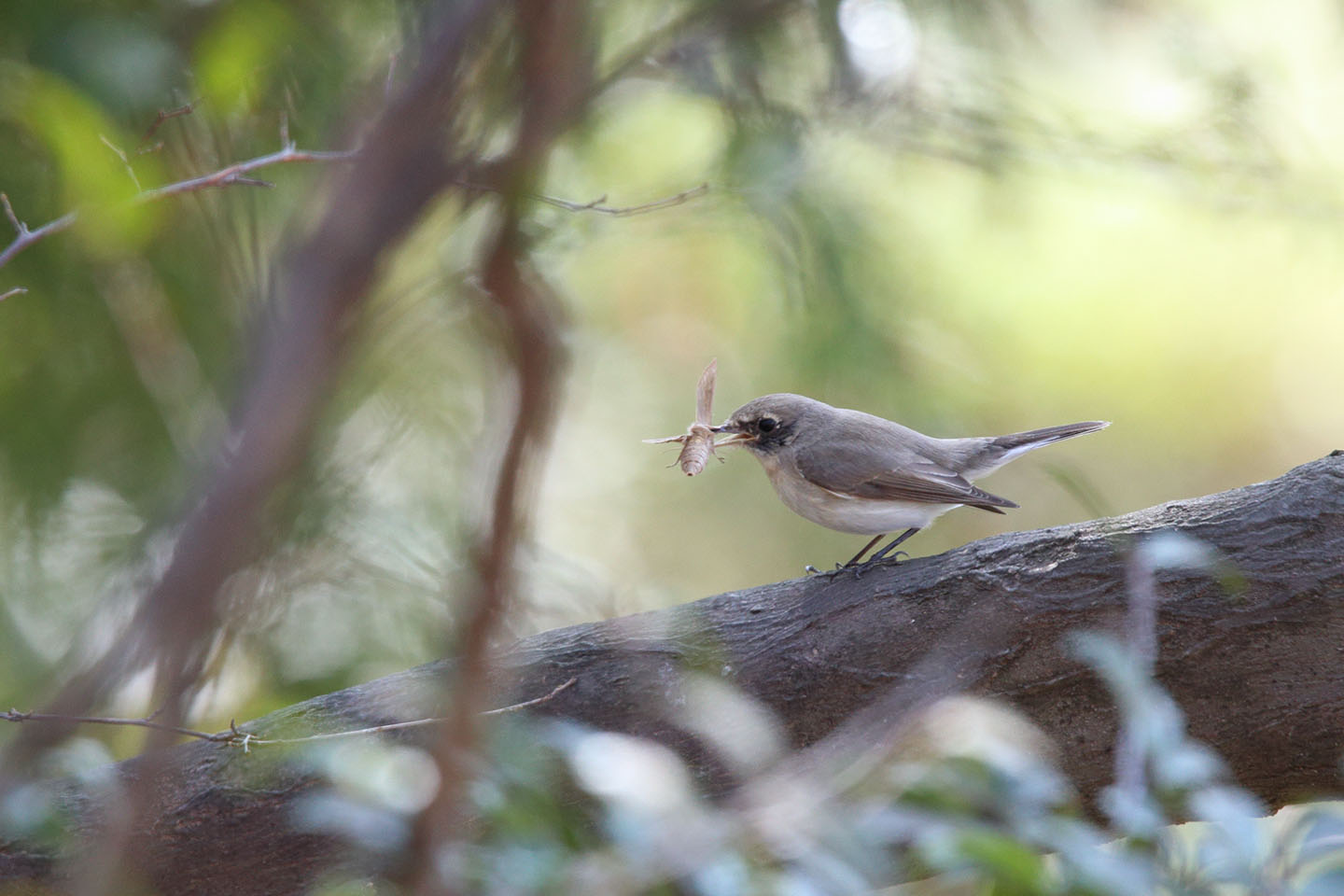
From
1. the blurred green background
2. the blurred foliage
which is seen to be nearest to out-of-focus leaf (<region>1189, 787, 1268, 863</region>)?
the blurred foliage

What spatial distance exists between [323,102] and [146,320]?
2.75ft

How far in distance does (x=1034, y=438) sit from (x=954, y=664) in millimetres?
1179

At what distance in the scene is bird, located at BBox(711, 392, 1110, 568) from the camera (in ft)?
11.0

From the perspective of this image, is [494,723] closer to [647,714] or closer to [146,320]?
[647,714]

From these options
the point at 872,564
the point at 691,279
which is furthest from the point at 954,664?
the point at 691,279

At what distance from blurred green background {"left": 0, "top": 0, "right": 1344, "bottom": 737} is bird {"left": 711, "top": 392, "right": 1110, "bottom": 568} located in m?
0.66

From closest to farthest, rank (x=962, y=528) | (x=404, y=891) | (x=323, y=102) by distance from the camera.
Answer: (x=404, y=891) → (x=323, y=102) → (x=962, y=528)

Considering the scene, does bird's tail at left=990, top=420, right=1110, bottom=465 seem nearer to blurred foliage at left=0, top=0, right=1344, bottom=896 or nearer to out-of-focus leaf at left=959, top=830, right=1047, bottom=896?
blurred foliage at left=0, top=0, right=1344, bottom=896

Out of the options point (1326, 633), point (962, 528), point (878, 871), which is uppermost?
point (962, 528)

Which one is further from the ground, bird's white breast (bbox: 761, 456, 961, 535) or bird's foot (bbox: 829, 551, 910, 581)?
bird's white breast (bbox: 761, 456, 961, 535)

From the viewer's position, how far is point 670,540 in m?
5.88

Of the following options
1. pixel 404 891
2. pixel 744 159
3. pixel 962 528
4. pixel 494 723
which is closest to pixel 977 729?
pixel 494 723

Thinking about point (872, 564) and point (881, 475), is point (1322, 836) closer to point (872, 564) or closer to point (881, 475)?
point (872, 564)

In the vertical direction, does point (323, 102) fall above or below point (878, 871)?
above
